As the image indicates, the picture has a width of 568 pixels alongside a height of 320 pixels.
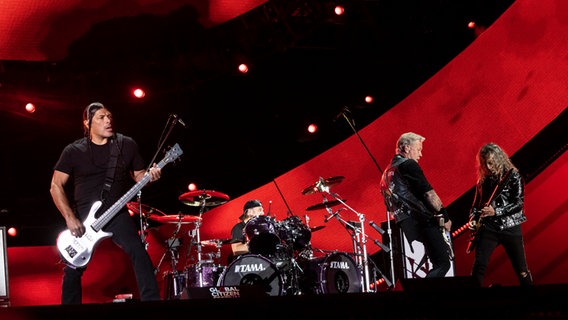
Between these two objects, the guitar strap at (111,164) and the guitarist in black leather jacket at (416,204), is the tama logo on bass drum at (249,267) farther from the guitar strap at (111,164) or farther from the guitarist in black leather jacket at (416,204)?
the guitar strap at (111,164)

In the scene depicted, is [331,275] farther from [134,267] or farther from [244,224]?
[134,267]

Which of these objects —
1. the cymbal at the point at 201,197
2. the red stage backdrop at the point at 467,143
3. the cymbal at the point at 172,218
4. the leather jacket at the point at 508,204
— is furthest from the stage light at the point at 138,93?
the leather jacket at the point at 508,204

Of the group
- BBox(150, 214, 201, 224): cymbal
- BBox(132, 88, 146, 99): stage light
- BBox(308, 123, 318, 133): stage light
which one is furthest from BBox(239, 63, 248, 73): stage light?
BBox(308, 123, 318, 133): stage light

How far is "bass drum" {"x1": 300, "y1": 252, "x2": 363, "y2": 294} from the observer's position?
7.71m

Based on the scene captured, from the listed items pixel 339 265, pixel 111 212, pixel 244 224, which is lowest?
pixel 339 265

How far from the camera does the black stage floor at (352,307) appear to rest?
7.00 ft

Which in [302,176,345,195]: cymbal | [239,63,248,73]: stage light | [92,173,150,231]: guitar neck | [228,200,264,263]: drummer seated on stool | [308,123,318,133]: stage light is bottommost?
[92,173,150,231]: guitar neck

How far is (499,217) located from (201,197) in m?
3.67

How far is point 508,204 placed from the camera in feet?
21.2

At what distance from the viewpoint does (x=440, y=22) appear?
30.2 ft

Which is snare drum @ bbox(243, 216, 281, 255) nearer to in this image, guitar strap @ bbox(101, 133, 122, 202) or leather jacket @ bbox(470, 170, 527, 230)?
leather jacket @ bbox(470, 170, 527, 230)

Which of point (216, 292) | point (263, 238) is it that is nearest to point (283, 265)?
point (263, 238)

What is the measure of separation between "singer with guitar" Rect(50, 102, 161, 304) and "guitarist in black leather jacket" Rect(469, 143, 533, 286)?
298 cm

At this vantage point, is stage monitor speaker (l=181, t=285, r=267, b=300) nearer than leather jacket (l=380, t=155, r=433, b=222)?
Yes
